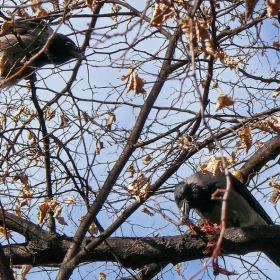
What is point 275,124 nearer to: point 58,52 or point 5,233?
point 5,233

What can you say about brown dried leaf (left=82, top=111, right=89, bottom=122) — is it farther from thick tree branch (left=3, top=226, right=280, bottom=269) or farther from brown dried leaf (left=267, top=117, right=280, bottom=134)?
brown dried leaf (left=267, top=117, right=280, bottom=134)

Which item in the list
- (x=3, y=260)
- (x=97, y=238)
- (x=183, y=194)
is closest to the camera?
(x=3, y=260)

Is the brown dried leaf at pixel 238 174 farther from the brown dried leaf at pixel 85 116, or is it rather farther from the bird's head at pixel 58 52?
the bird's head at pixel 58 52

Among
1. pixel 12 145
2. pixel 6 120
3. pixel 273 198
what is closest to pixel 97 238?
pixel 12 145

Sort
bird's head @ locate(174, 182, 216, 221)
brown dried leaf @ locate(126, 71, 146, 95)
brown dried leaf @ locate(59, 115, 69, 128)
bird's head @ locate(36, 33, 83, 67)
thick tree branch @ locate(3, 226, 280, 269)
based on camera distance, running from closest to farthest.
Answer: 1. thick tree branch @ locate(3, 226, 280, 269)
2. brown dried leaf @ locate(126, 71, 146, 95)
3. brown dried leaf @ locate(59, 115, 69, 128)
4. bird's head @ locate(174, 182, 216, 221)
5. bird's head @ locate(36, 33, 83, 67)

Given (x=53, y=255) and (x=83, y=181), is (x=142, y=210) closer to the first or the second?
(x=83, y=181)

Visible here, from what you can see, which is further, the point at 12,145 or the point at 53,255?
the point at 12,145

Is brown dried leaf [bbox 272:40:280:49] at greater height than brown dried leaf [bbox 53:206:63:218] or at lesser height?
greater

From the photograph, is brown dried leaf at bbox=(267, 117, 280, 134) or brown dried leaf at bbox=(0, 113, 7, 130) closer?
brown dried leaf at bbox=(267, 117, 280, 134)

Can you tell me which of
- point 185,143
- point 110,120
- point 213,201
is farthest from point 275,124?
point 213,201

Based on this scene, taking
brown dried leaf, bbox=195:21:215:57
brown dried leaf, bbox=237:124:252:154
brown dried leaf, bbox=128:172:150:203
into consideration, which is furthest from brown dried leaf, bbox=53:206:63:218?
brown dried leaf, bbox=195:21:215:57

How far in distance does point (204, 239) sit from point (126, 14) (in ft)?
5.29

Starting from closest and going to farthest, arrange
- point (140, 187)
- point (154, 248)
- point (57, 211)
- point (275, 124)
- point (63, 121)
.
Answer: point (275, 124)
point (154, 248)
point (140, 187)
point (57, 211)
point (63, 121)

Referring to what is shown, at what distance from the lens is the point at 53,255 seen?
369 centimetres
